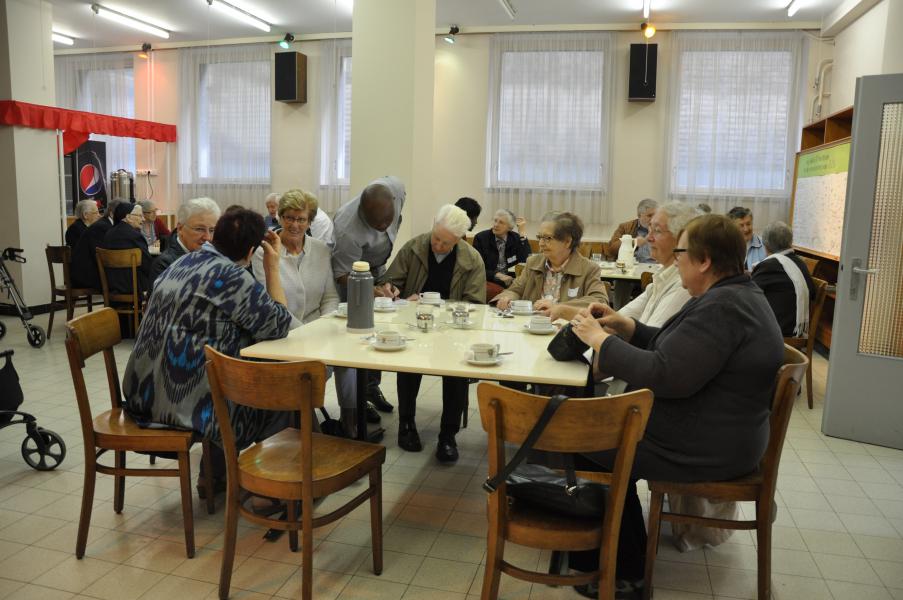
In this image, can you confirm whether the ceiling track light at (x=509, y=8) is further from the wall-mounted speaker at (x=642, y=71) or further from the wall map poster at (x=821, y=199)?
the wall map poster at (x=821, y=199)

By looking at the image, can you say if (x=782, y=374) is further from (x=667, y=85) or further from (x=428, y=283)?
(x=667, y=85)

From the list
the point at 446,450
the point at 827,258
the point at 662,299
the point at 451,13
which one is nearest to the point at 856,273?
the point at 662,299

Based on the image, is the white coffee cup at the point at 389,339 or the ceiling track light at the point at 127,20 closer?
the white coffee cup at the point at 389,339

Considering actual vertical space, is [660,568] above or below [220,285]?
below

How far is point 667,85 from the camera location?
8.63m

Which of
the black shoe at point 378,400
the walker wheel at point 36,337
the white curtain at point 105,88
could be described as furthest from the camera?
the white curtain at point 105,88

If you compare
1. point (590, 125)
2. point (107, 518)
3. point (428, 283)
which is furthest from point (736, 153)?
point (107, 518)

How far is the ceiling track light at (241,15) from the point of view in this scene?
814cm

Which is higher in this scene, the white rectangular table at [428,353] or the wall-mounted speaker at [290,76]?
the wall-mounted speaker at [290,76]

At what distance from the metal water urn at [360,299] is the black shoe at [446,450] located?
91cm

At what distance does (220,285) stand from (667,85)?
7.34 metres

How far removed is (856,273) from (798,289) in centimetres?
59

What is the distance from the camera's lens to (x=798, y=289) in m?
4.64

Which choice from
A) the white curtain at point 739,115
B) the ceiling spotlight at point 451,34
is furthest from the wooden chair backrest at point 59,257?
the white curtain at point 739,115
